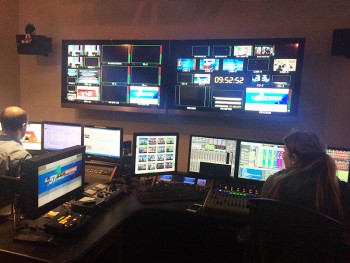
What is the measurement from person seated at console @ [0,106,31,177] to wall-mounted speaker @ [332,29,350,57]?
2467 millimetres

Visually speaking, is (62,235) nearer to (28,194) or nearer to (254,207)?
(28,194)

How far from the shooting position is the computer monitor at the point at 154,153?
2.68m

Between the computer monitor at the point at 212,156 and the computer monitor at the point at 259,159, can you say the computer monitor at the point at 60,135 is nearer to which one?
the computer monitor at the point at 212,156

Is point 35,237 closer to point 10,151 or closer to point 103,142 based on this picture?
point 10,151

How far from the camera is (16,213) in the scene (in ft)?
5.68

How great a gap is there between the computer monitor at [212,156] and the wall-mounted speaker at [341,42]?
1.10 m

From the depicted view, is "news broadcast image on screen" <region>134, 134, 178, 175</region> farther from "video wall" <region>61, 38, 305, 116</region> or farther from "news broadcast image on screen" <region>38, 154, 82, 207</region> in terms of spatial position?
"news broadcast image on screen" <region>38, 154, 82, 207</region>

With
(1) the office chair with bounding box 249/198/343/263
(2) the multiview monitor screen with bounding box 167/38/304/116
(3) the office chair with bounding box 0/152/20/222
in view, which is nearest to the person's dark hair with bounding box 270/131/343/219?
(1) the office chair with bounding box 249/198/343/263

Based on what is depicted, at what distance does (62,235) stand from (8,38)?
2743 mm

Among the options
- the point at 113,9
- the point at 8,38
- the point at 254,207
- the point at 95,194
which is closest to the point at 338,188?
the point at 254,207

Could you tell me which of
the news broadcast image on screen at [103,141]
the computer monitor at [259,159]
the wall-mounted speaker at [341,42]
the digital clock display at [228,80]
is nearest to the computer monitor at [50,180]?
the news broadcast image on screen at [103,141]

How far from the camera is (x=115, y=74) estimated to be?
10.4ft

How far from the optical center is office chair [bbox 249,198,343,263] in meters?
1.35

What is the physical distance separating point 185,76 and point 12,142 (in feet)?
5.09
